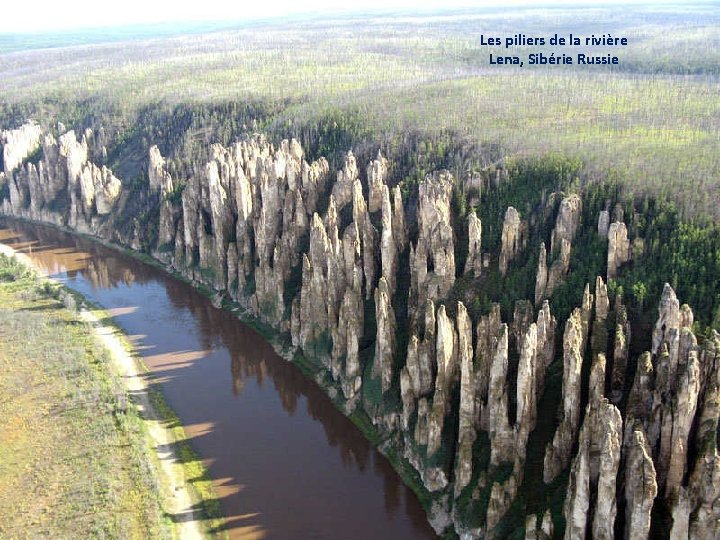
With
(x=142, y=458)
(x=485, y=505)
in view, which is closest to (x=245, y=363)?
(x=142, y=458)

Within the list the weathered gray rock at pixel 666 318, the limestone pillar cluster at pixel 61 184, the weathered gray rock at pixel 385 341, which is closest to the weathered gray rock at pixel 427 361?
the weathered gray rock at pixel 385 341

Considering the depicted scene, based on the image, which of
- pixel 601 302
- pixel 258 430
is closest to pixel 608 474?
pixel 601 302

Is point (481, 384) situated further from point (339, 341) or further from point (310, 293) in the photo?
point (310, 293)

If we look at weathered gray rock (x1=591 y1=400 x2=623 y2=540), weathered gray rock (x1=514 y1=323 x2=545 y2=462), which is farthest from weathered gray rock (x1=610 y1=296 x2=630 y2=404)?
weathered gray rock (x1=591 y1=400 x2=623 y2=540)

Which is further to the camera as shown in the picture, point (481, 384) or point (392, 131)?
point (392, 131)

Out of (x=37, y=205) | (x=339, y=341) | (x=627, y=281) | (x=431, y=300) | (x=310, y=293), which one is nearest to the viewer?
(x=627, y=281)

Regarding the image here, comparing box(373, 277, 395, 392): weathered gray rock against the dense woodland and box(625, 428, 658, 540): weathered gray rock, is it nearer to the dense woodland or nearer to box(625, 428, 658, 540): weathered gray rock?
the dense woodland

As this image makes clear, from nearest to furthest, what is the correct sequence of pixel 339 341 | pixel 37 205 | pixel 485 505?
pixel 485 505 < pixel 339 341 < pixel 37 205
